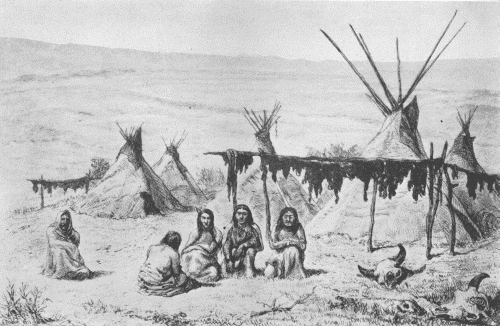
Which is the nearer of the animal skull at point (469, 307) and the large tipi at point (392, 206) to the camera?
the animal skull at point (469, 307)

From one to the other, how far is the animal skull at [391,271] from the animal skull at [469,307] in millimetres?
459

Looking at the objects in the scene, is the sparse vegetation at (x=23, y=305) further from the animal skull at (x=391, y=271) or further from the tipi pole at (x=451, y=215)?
the tipi pole at (x=451, y=215)

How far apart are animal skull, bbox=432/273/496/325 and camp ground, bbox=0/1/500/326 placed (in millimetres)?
20

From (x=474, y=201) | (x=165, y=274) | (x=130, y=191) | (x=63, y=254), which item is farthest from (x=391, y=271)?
(x=63, y=254)

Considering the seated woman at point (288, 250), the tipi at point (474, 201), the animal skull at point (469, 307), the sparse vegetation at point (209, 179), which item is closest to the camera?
the animal skull at point (469, 307)

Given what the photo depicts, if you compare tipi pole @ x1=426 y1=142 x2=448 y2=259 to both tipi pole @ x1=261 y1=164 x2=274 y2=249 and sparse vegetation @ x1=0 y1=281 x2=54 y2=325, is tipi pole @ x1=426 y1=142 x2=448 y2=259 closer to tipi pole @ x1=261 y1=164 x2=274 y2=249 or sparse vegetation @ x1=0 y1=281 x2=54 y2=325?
tipi pole @ x1=261 y1=164 x2=274 y2=249

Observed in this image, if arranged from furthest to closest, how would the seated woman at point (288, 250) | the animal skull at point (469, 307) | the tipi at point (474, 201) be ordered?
the tipi at point (474, 201) → the seated woman at point (288, 250) → the animal skull at point (469, 307)

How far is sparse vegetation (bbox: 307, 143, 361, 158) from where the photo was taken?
291 inches

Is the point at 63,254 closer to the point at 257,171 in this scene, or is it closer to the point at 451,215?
the point at 257,171

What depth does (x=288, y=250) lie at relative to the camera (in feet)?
23.6

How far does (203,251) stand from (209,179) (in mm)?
790

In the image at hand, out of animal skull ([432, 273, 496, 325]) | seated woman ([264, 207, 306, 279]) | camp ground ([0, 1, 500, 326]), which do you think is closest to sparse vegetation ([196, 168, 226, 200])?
camp ground ([0, 1, 500, 326])

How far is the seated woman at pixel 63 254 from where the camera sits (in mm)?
7293

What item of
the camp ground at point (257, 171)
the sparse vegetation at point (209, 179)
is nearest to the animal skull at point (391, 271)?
the camp ground at point (257, 171)
